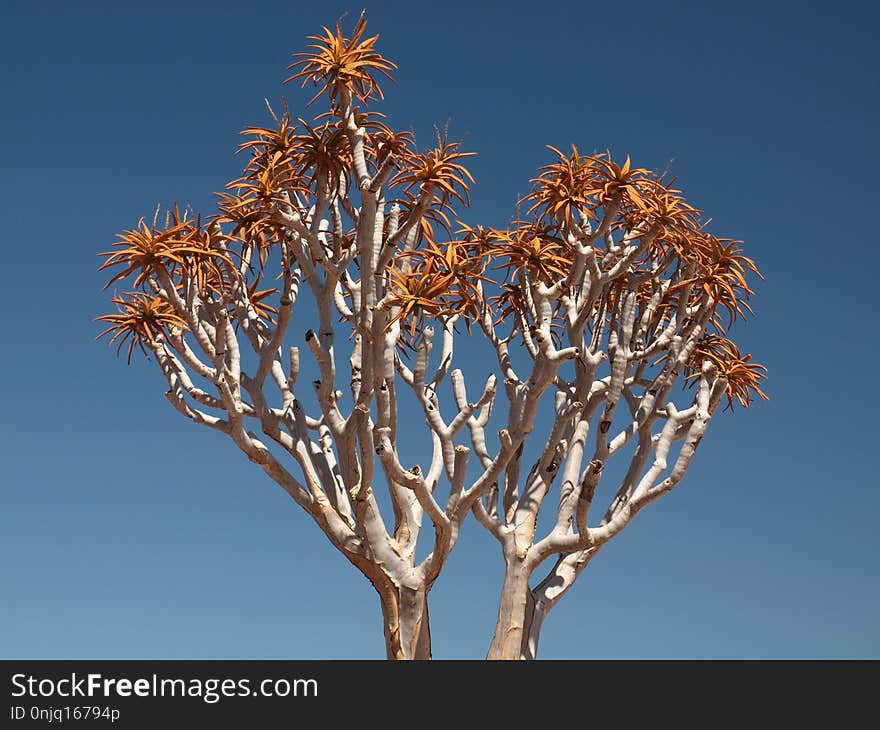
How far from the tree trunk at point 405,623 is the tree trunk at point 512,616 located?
84cm

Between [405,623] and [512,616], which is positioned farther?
[512,616]

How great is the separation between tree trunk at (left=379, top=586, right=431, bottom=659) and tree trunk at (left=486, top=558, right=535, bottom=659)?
84 centimetres

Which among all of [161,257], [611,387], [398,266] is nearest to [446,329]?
[398,266]

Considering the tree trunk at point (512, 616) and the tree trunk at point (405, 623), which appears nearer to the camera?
the tree trunk at point (405, 623)

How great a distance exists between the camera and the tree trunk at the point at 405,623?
13102 mm

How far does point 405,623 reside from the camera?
13.1 m

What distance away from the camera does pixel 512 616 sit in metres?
13.5

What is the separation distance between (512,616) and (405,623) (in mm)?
1257

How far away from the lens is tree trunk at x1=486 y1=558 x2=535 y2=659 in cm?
1347

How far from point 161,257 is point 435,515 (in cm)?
392

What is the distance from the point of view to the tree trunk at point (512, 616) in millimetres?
13469

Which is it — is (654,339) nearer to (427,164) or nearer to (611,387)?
(611,387)
